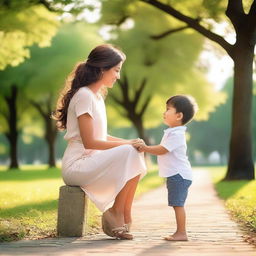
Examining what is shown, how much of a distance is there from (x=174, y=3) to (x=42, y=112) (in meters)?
22.4

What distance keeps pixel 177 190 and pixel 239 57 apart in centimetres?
1148

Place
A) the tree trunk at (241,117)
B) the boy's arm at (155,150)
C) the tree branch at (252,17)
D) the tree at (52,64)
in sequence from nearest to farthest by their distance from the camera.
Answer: the boy's arm at (155,150), the tree branch at (252,17), the tree trunk at (241,117), the tree at (52,64)

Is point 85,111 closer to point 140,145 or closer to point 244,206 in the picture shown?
point 140,145

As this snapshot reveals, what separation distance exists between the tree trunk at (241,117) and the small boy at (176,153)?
441 inches

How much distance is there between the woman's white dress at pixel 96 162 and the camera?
5988 mm

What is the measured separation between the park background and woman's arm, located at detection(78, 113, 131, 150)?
1.15m

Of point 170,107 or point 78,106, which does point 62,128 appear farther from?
point 170,107

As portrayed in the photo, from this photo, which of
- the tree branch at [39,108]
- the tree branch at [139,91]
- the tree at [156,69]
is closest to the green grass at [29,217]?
the tree at [156,69]

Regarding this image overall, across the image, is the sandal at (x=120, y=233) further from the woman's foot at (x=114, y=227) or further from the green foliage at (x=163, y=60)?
the green foliage at (x=163, y=60)

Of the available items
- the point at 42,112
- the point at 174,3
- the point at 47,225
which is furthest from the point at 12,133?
the point at 47,225

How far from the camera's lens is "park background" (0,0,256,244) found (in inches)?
525

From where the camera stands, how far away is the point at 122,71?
3300cm

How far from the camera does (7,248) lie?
5.27 meters

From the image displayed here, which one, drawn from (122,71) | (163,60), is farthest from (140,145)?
(122,71)
